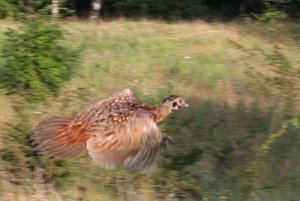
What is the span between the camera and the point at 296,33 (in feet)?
56.9

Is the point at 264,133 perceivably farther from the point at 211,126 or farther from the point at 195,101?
the point at 195,101

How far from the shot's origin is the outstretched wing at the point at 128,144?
584 centimetres

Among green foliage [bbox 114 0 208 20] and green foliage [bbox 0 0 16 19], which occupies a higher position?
green foliage [bbox 0 0 16 19]

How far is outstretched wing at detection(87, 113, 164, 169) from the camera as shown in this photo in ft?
19.2

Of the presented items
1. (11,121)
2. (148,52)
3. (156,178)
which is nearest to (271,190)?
(156,178)

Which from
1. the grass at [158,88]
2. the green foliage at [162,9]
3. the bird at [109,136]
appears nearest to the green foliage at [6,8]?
the green foliage at [162,9]

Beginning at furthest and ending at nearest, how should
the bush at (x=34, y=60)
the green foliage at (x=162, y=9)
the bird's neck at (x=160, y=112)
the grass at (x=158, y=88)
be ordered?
the green foliage at (x=162, y=9) < the bush at (x=34, y=60) < the grass at (x=158, y=88) < the bird's neck at (x=160, y=112)

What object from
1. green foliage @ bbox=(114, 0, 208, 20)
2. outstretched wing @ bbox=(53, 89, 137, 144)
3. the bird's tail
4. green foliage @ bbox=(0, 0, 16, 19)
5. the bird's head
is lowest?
green foliage @ bbox=(114, 0, 208, 20)

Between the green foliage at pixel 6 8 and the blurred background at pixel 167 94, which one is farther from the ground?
the blurred background at pixel 167 94

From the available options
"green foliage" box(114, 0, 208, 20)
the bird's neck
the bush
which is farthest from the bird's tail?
"green foliage" box(114, 0, 208, 20)

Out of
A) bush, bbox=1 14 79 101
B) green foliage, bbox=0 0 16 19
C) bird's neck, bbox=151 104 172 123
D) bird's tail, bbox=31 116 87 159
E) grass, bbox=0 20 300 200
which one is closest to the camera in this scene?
bird's tail, bbox=31 116 87 159

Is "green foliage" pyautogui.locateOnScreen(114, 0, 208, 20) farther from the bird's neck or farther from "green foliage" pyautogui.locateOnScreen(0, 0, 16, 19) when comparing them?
the bird's neck

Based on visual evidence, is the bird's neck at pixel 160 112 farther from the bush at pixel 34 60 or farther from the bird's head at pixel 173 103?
the bush at pixel 34 60

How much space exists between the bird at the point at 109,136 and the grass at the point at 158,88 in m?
0.51
